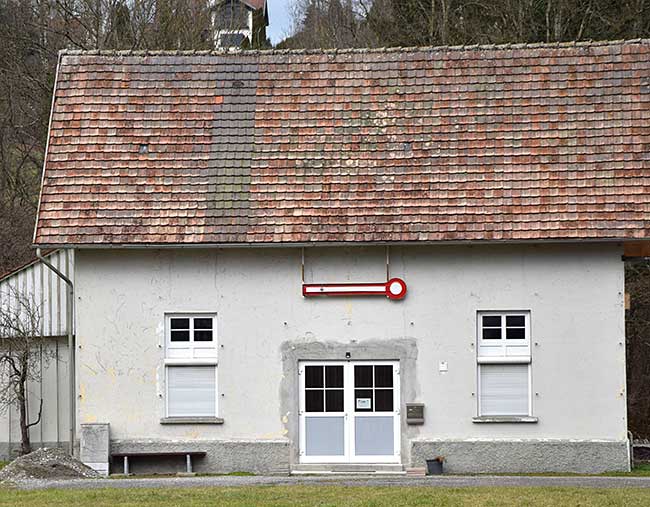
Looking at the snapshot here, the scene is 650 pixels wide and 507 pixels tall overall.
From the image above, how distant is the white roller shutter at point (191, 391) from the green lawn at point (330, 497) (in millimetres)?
4038

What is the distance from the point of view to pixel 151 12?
38.7 metres

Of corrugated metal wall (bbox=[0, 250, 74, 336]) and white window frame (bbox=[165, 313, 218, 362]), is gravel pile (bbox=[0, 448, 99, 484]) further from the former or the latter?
corrugated metal wall (bbox=[0, 250, 74, 336])

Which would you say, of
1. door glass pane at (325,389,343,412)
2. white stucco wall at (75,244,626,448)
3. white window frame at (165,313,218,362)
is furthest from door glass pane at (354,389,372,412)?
white window frame at (165,313,218,362)

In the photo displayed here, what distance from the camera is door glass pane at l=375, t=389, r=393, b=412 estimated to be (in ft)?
75.1

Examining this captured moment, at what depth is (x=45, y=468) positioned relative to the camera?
21219 millimetres

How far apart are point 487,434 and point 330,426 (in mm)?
2542

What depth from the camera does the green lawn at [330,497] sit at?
17234 millimetres

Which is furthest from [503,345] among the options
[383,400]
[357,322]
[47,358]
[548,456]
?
[47,358]

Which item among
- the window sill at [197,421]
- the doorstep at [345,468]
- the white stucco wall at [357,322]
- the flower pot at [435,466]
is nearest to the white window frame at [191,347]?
the white stucco wall at [357,322]

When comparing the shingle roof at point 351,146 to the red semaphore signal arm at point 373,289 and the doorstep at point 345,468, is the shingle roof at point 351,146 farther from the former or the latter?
Answer: the doorstep at point 345,468

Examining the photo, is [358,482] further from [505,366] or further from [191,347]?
[191,347]

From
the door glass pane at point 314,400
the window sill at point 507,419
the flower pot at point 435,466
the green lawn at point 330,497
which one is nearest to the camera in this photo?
the green lawn at point 330,497

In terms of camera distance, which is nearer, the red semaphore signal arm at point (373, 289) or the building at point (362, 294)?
the building at point (362, 294)

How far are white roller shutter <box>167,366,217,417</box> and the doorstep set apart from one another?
1.74m
